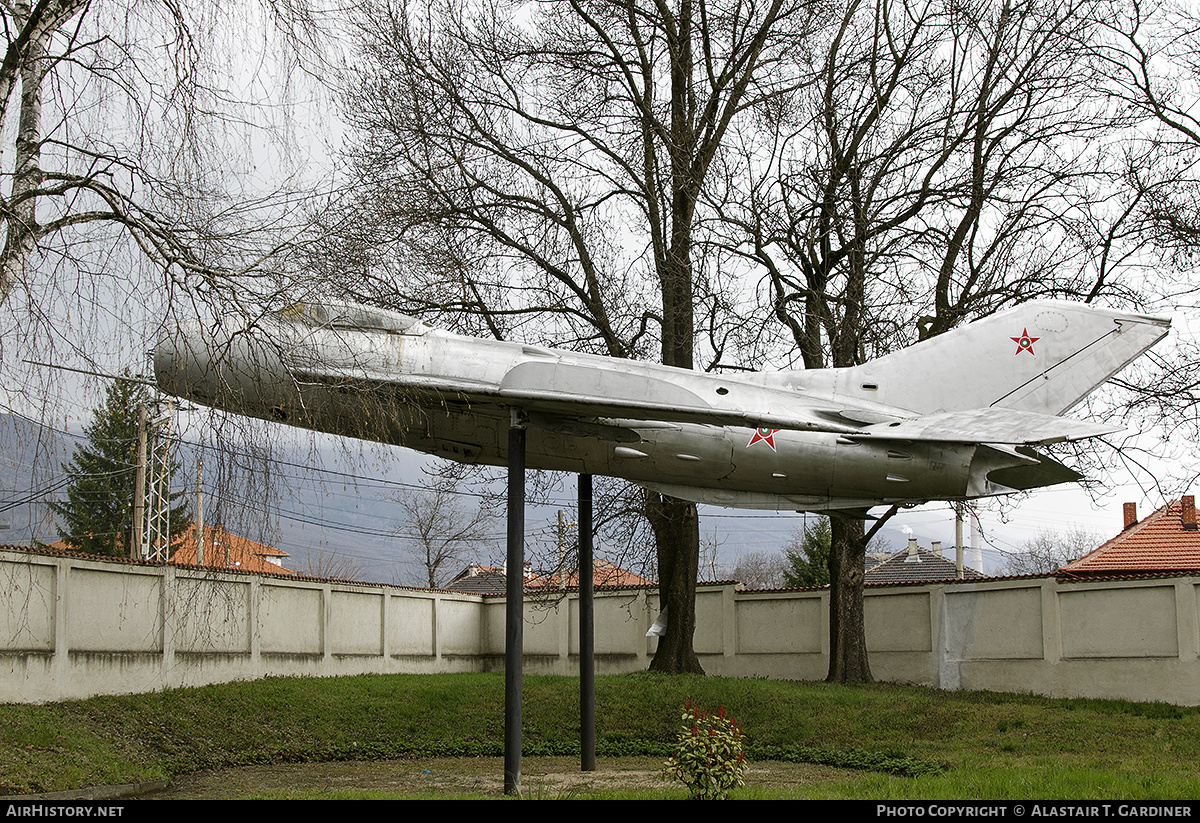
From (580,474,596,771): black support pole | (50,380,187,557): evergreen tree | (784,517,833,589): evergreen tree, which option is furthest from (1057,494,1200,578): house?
(50,380,187,557): evergreen tree

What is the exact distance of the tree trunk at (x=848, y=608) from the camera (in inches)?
763

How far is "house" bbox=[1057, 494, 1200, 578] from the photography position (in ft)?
68.3

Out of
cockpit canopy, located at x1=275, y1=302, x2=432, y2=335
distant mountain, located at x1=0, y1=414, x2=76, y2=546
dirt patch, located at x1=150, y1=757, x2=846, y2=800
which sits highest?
cockpit canopy, located at x1=275, y1=302, x2=432, y2=335

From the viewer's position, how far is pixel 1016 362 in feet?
42.2

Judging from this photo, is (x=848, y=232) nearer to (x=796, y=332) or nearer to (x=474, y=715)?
(x=796, y=332)

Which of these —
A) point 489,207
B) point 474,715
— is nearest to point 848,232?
point 489,207

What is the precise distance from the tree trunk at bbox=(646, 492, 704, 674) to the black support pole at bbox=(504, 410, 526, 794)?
8.08m

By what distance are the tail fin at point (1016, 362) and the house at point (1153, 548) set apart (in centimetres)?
873

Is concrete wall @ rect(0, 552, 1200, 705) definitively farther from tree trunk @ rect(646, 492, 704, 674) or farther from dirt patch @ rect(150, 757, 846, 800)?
tree trunk @ rect(646, 492, 704, 674)

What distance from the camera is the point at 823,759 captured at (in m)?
13.4

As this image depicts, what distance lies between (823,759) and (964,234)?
11119 millimetres

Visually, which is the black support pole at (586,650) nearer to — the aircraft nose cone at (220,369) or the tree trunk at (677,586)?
the aircraft nose cone at (220,369)

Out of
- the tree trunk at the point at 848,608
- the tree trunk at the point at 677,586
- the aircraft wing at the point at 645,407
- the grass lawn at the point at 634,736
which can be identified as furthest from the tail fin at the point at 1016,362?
the tree trunk at the point at 848,608

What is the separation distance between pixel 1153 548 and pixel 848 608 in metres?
7.73
